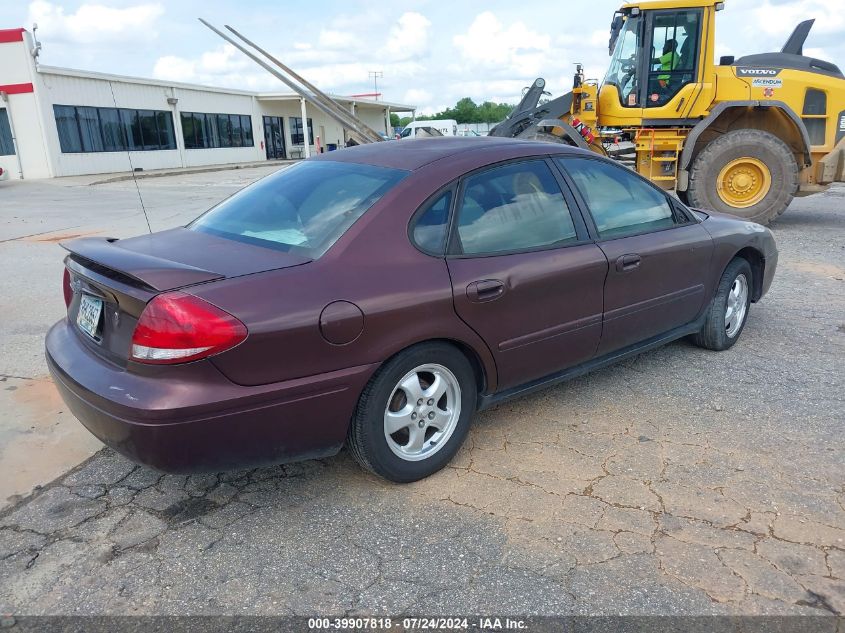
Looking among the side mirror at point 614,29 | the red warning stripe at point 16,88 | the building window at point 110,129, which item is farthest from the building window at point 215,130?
the side mirror at point 614,29

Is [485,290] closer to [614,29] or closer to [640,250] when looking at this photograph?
[640,250]

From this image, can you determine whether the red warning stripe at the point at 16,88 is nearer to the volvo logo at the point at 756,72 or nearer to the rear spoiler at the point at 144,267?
the volvo logo at the point at 756,72

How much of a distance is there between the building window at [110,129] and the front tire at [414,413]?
23473 millimetres

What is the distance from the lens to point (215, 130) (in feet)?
109

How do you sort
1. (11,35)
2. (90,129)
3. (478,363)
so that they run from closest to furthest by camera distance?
(478,363) → (11,35) → (90,129)

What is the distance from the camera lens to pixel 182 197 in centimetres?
1669

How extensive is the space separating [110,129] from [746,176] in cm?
2524

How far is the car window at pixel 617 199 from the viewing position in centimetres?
365

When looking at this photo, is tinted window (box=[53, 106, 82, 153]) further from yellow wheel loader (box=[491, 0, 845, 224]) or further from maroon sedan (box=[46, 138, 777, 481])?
maroon sedan (box=[46, 138, 777, 481])

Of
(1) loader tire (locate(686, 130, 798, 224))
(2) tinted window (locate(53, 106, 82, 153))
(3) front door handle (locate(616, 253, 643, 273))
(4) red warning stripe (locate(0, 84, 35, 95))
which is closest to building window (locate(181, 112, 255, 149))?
(2) tinted window (locate(53, 106, 82, 153))

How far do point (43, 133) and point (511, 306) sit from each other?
25.4m

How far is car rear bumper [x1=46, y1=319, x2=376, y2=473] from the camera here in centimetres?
238

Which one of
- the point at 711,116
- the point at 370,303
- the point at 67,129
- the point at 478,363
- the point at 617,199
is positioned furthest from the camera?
the point at 67,129

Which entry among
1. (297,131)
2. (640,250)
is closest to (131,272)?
(640,250)
